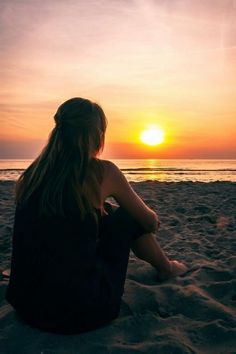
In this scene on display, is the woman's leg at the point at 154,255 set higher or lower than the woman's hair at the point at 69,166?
lower

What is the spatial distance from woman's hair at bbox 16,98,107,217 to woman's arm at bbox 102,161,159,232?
0.10m

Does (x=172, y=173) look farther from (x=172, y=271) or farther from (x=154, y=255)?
(x=154, y=255)

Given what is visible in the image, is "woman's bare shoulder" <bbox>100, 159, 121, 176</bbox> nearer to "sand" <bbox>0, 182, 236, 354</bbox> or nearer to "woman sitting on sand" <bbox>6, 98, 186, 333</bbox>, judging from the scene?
"woman sitting on sand" <bbox>6, 98, 186, 333</bbox>

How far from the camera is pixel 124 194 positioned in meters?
2.66

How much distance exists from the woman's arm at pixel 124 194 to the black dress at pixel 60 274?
312 millimetres

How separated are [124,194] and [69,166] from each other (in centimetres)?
57

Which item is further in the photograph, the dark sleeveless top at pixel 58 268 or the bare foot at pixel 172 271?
the bare foot at pixel 172 271

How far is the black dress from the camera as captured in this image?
2295 mm

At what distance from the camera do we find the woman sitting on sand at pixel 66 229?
2264mm

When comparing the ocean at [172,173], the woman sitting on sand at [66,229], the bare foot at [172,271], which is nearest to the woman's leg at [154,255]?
the bare foot at [172,271]

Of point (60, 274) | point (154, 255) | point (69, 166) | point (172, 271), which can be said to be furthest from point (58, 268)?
point (172, 271)

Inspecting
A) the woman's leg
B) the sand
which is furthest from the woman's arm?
the sand

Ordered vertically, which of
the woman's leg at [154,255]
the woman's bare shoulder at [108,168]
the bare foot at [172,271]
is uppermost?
the woman's bare shoulder at [108,168]

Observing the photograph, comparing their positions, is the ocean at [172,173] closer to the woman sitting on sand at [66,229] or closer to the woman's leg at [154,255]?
the woman's leg at [154,255]
